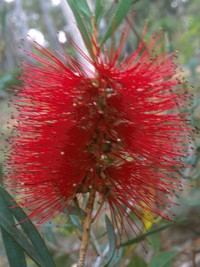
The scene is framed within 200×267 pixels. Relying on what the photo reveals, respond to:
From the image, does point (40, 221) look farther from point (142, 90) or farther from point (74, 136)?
point (142, 90)

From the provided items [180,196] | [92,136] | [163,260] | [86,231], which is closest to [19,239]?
[86,231]

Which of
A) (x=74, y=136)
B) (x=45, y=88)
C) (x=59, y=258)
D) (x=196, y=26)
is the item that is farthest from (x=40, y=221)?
(x=196, y=26)

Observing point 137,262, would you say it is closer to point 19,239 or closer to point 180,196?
point 180,196

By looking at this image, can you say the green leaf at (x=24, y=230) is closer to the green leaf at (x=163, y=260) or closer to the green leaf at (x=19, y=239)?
the green leaf at (x=19, y=239)

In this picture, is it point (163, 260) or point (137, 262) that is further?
point (137, 262)

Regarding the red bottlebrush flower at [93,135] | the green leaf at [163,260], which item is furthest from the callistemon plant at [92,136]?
the green leaf at [163,260]

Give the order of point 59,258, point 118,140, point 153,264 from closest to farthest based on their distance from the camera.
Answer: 1. point 118,140
2. point 153,264
3. point 59,258
